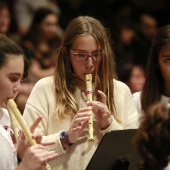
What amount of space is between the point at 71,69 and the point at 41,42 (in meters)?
2.19

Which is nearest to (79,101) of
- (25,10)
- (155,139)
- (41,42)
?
(155,139)

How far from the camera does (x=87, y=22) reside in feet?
8.38

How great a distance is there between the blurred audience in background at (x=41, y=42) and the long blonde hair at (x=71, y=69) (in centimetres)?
174

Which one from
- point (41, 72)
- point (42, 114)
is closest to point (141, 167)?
point (42, 114)

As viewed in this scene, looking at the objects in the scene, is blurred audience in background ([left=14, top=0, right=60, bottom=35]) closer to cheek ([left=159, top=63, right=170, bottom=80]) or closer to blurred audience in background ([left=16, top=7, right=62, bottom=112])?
blurred audience in background ([left=16, top=7, right=62, bottom=112])

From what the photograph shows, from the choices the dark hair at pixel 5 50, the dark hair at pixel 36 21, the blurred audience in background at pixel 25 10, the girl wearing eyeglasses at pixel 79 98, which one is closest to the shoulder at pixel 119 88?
the girl wearing eyeglasses at pixel 79 98

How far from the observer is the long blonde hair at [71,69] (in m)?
2.51

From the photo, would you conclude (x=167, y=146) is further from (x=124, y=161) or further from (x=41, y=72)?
(x=41, y=72)

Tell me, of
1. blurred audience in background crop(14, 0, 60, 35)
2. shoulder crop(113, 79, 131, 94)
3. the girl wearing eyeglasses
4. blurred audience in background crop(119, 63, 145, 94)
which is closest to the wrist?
the girl wearing eyeglasses

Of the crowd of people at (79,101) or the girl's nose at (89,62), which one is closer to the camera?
the crowd of people at (79,101)

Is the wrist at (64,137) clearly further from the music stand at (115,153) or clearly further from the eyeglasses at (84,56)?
the eyeglasses at (84,56)

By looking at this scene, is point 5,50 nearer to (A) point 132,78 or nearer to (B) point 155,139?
(B) point 155,139

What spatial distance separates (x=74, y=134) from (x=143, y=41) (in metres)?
3.34

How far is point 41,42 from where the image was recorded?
4.73 m
